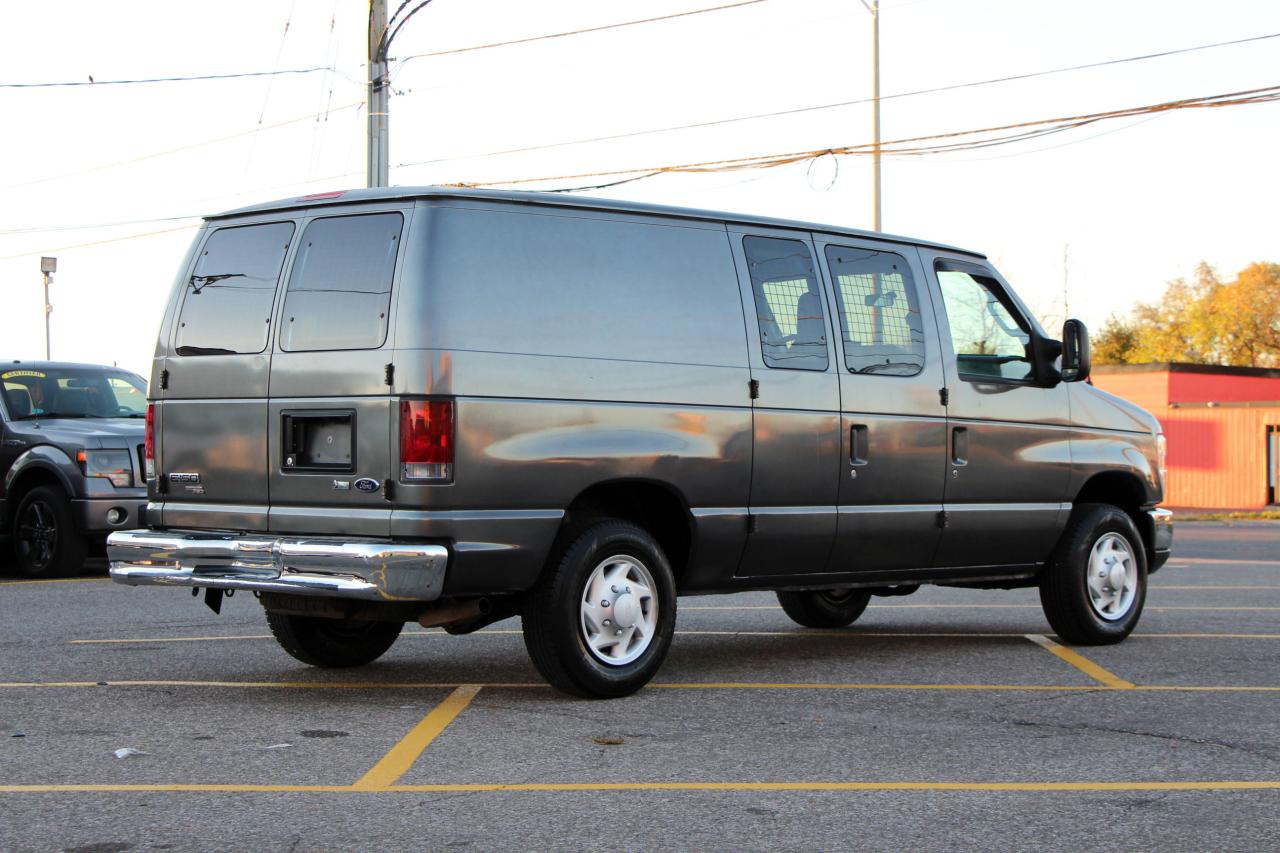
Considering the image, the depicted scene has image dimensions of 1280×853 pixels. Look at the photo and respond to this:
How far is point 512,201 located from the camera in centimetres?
699

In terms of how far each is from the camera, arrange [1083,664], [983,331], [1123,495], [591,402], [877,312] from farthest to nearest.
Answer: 1. [1123,495]
2. [983,331]
3. [1083,664]
4. [877,312]
5. [591,402]

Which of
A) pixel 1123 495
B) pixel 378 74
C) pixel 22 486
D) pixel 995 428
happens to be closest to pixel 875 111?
pixel 378 74

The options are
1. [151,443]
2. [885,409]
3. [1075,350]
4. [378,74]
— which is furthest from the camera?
[378,74]

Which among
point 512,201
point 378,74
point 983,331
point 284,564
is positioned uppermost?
point 378,74

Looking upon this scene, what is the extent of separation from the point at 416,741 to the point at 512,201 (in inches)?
93.3

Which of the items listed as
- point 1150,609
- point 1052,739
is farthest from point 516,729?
point 1150,609

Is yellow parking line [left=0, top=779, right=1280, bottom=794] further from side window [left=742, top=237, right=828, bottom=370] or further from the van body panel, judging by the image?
side window [left=742, top=237, right=828, bottom=370]

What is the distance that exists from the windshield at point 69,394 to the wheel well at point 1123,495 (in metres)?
8.81

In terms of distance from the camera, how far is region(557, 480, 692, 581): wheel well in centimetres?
719

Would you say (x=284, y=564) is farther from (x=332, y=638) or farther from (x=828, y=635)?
(x=828, y=635)

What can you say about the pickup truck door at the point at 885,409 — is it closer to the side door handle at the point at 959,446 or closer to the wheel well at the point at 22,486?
the side door handle at the point at 959,446

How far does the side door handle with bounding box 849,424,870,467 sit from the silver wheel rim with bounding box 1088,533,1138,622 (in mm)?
1945

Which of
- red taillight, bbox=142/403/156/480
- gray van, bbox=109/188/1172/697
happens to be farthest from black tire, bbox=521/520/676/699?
red taillight, bbox=142/403/156/480

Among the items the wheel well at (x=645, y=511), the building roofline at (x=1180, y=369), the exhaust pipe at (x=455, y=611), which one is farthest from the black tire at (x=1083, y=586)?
the building roofline at (x=1180, y=369)
